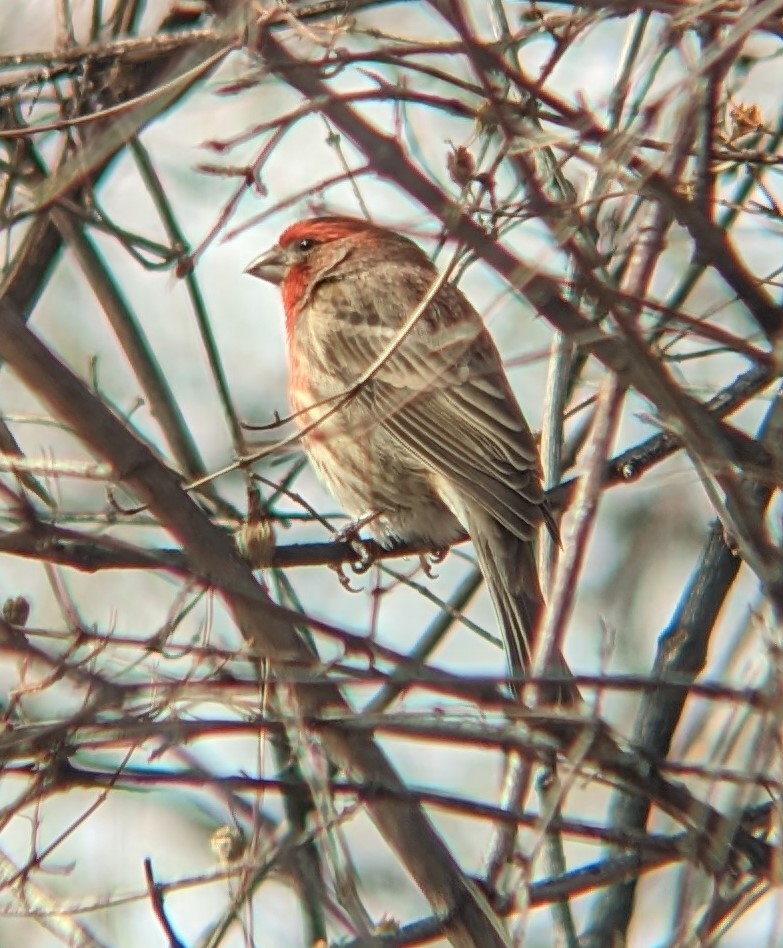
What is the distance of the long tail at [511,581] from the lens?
6.06 meters

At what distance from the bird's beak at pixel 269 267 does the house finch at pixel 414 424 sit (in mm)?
127

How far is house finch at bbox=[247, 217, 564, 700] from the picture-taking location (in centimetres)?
626

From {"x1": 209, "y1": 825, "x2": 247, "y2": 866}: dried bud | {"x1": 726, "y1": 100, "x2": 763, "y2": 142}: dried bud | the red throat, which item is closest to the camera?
{"x1": 209, "y1": 825, "x2": 247, "y2": 866}: dried bud

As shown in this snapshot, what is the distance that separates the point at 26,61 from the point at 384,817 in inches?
137

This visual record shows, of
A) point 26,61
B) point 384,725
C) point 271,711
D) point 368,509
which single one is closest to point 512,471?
point 368,509

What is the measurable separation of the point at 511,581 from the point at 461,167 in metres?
3.03

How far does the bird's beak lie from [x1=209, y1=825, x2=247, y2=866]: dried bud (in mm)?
4715

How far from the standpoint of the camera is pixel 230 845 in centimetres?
375

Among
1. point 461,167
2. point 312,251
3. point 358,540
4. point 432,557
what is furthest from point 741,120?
point 312,251

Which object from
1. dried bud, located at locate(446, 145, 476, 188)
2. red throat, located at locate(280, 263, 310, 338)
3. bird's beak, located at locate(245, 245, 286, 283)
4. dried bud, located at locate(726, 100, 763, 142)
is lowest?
dried bud, located at locate(446, 145, 476, 188)

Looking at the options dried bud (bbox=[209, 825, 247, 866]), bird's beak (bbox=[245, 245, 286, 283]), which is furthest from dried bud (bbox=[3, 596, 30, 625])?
bird's beak (bbox=[245, 245, 286, 283])

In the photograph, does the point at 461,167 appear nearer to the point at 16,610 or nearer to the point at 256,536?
the point at 256,536

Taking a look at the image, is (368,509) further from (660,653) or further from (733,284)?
(733,284)

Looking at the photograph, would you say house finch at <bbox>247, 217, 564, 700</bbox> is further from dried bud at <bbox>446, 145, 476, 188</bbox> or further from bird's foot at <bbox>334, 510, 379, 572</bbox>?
dried bud at <bbox>446, 145, 476, 188</bbox>
